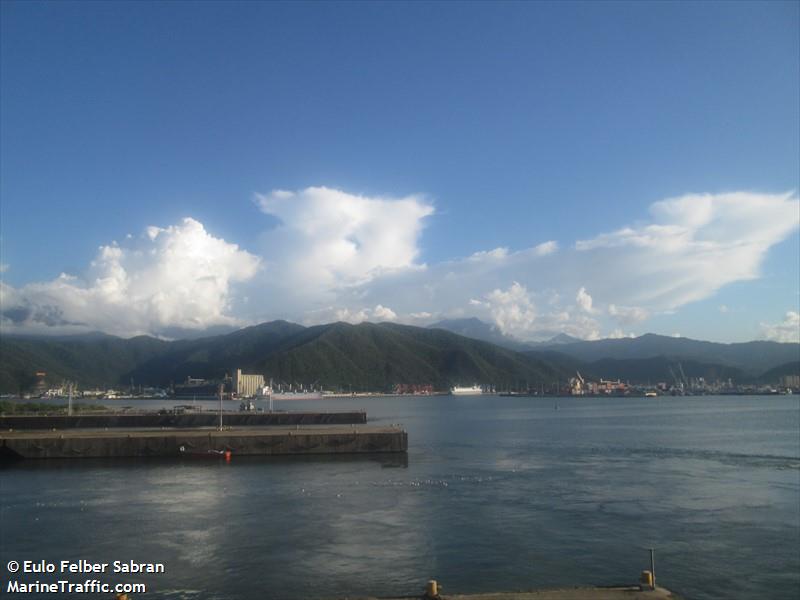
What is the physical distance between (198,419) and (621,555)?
77720mm

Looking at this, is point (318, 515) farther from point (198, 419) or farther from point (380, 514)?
point (198, 419)

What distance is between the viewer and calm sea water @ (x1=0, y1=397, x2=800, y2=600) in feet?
64.7

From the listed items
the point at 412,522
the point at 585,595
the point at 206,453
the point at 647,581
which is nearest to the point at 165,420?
the point at 206,453

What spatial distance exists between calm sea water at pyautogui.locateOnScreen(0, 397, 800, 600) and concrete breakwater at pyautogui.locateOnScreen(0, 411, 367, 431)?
3755 centimetres

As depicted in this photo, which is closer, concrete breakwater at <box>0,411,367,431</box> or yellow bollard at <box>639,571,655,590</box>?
yellow bollard at <box>639,571,655,590</box>

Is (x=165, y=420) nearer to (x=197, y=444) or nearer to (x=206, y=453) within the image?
(x=197, y=444)

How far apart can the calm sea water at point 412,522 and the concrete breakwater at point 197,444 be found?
2.68 m

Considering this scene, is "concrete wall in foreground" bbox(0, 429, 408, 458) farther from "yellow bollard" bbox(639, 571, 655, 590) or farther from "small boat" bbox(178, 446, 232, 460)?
"yellow bollard" bbox(639, 571, 655, 590)

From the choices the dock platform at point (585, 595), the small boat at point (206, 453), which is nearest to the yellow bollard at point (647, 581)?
the dock platform at point (585, 595)

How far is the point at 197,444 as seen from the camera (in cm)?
5256

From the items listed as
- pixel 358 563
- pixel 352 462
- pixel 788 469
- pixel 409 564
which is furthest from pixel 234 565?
pixel 788 469

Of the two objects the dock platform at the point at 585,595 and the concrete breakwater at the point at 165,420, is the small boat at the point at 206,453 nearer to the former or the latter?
the concrete breakwater at the point at 165,420

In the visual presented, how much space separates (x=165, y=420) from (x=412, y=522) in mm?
71188

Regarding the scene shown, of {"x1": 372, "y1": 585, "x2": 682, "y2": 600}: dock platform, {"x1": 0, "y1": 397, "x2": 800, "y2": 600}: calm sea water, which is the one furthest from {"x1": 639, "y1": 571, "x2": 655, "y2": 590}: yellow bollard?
{"x1": 0, "y1": 397, "x2": 800, "y2": 600}: calm sea water
